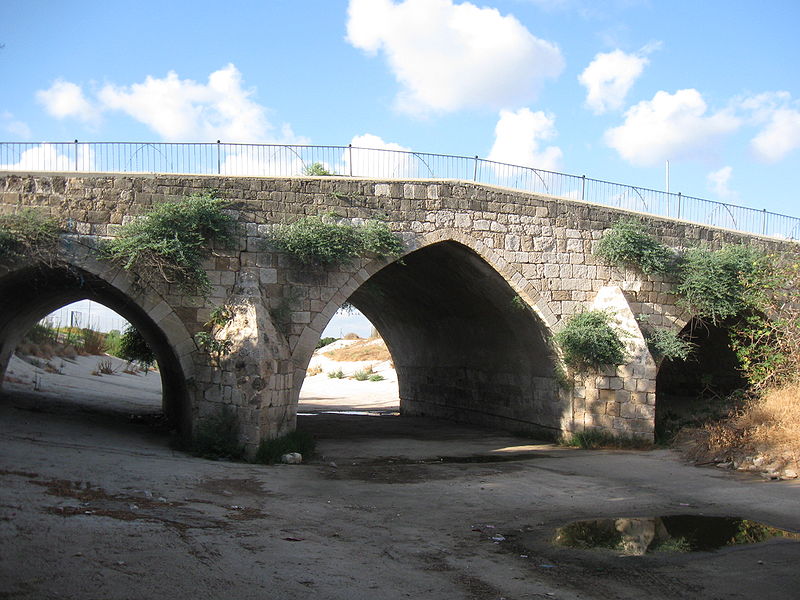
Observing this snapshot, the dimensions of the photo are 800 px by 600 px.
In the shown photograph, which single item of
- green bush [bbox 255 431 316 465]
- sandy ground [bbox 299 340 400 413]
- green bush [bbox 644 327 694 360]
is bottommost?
sandy ground [bbox 299 340 400 413]

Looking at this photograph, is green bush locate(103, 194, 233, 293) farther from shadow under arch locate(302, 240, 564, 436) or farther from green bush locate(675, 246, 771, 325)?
green bush locate(675, 246, 771, 325)

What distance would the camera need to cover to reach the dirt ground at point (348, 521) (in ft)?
17.0

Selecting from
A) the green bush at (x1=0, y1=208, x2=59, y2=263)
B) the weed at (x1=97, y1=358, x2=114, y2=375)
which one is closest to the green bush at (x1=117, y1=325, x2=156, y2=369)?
the weed at (x1=97, y1=358, x2=114, y2=375)

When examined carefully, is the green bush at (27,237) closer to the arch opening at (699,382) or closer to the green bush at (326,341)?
the arch opening at (699,382)

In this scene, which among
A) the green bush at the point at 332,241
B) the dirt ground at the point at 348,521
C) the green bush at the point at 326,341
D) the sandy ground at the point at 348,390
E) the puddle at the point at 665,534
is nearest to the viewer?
the dirt ground at the point at 348,521

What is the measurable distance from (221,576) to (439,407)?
48.8ft

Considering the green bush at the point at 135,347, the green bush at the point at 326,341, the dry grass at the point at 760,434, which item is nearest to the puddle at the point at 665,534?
the dry grass at the point at 760,434

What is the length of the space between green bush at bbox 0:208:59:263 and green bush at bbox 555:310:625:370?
28.9 ft

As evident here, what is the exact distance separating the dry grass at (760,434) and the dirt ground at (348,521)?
0.64m

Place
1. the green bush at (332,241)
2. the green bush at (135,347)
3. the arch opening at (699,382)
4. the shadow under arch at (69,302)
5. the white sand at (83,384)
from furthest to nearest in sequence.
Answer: the green bush at (135,347), the white sand at (83,384), the arch opening at (699,382), the green bush at (332,241), the shadow under arch at (69,302)

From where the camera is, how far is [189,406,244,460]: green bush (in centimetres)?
1105

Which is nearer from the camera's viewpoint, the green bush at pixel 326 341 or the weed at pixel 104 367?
the weed at pixel 104 367

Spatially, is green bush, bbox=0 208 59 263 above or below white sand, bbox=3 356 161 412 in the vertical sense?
above

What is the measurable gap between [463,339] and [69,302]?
9295 millimetres
